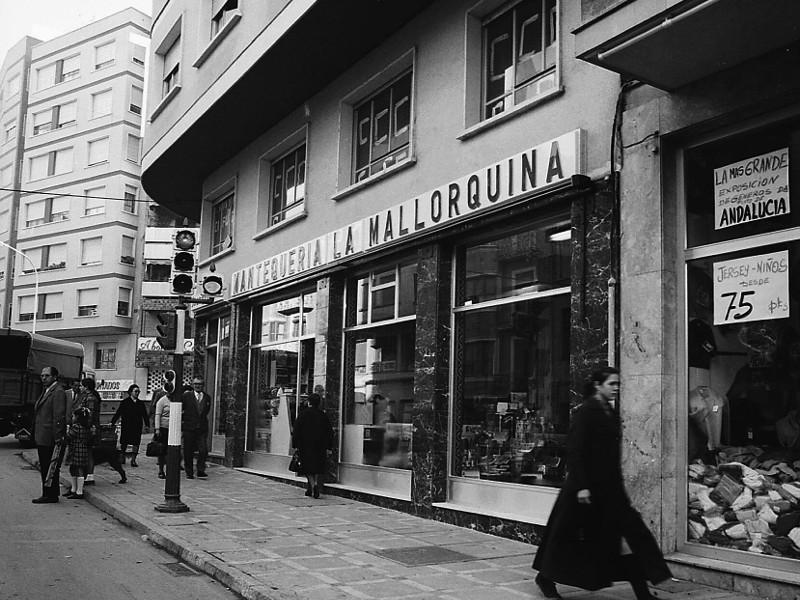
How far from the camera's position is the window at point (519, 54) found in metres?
9.55

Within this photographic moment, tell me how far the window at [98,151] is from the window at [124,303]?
8.09m

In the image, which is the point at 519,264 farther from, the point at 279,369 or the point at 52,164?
the point at 52,164

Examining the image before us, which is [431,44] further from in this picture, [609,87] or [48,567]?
[48,567]

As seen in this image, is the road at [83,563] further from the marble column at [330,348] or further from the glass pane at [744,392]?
the glass pane at [744,392]

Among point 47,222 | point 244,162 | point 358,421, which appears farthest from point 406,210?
point 47,222

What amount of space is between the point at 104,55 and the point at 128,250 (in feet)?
40.8

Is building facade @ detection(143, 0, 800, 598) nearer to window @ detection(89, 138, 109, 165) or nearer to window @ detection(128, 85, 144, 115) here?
window @ detection(128, 85, 144, 115)

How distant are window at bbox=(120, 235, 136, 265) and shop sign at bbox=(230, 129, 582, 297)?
3582 cm

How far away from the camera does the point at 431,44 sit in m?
11.5

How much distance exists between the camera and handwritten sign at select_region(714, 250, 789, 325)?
22.5ft

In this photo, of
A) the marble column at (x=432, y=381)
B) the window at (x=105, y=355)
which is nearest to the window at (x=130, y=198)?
the window at (x=105, y=355)

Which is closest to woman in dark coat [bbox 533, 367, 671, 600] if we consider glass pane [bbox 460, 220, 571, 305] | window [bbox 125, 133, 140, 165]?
glass pane [bbox 460, 220, 571, 305]

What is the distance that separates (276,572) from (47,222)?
49377mm

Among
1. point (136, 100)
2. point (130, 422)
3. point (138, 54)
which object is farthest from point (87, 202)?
point (130, 422)
